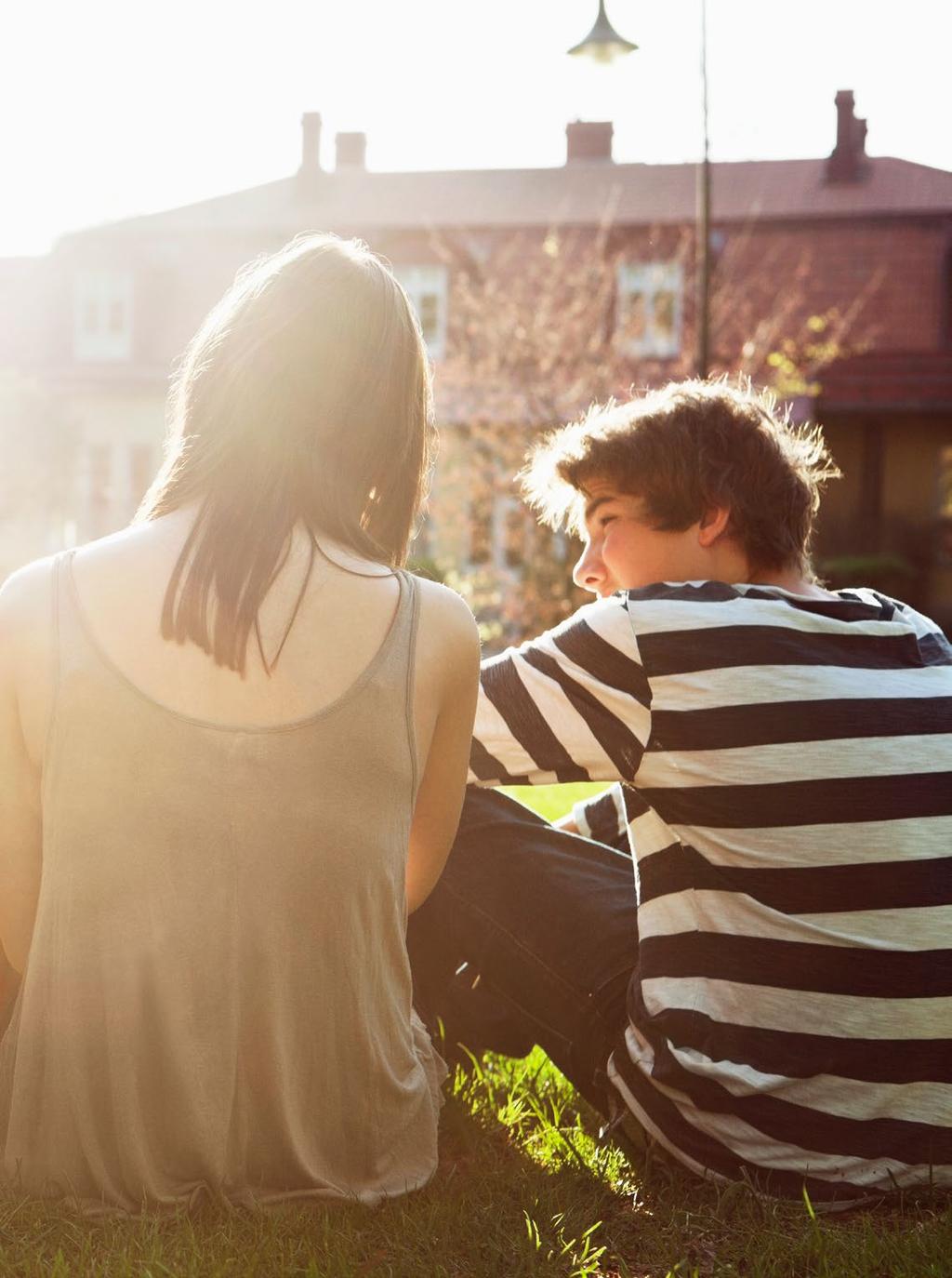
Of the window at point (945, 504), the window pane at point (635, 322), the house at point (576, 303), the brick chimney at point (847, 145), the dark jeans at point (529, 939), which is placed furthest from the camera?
the brick chimney at point (847, 145)

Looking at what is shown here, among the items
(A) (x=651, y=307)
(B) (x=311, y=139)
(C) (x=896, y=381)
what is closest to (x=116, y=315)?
(B) (x=311, y=139)

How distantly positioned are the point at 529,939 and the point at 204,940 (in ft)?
2.71

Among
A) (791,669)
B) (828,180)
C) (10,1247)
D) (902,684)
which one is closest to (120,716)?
(10,1247)

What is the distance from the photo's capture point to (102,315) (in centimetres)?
2788

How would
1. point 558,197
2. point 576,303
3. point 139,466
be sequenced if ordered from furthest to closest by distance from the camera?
1. point 139,466
2. point 558,197
3. point 576,303

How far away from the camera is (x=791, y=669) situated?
2.32 meters

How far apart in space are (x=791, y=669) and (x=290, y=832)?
86cm

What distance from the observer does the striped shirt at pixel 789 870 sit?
229 centimetres

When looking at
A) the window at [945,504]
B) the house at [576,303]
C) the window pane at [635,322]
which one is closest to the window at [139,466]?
the house at [576,303]

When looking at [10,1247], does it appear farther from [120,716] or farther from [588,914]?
[588,914]

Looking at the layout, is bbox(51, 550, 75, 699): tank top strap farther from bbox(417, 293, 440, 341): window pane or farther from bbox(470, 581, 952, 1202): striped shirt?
bbox(417, 293, 440, 341): window pane

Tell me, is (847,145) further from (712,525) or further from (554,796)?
(712,525)

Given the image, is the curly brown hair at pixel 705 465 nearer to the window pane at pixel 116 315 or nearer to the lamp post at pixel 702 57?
the lamp post at pixel 702 57

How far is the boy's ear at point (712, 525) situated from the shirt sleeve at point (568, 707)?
345mm
